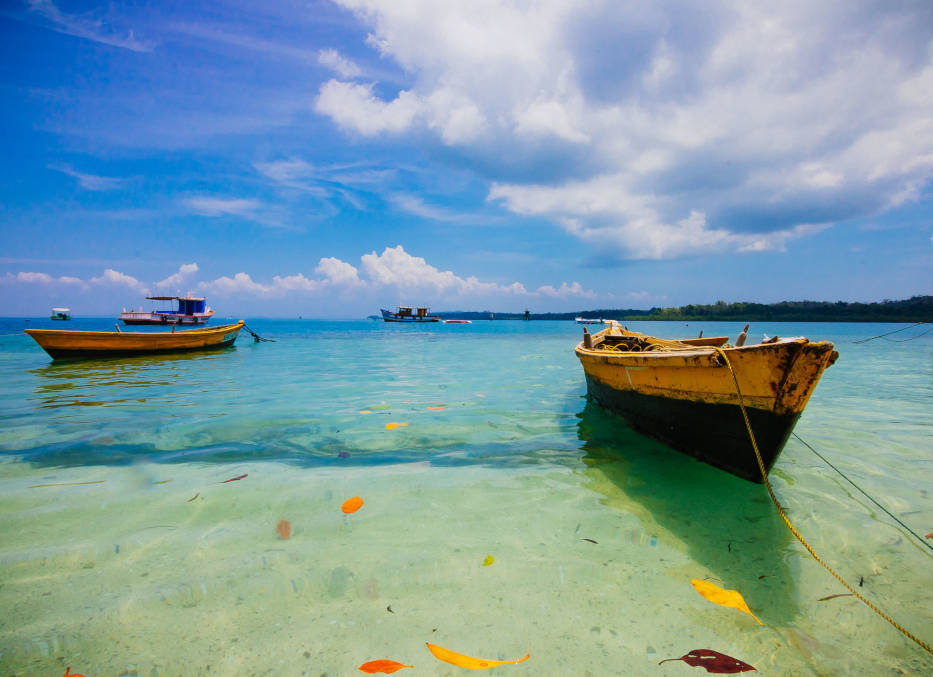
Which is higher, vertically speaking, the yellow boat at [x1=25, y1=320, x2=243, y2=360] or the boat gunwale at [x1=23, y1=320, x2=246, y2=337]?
the boat gunwale at [x1=23, y1=320, x2=246, y2=337]

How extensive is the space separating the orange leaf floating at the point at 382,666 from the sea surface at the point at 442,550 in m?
0.05

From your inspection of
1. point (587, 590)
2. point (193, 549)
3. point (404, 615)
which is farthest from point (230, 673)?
point (587, 590)

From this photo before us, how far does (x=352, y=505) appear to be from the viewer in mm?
3863

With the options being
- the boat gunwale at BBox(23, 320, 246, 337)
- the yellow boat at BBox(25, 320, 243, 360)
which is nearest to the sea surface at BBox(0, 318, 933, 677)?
the boat gunwale at BBox(23, 320, 246, 337)

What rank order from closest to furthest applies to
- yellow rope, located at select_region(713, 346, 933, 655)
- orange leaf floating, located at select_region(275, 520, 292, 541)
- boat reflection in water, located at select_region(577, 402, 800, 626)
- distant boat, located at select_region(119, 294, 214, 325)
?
yellow rope, located at select_region(713, 346, 933, 655) → boat reflection in water, located at select_region(577, 402, 800, 626) → orange leaf floating, located at select_region(275, 520, 292, 541) → distant boat, located at select_region(119, 294, 214, 325)

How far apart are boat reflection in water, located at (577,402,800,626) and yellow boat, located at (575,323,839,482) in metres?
0.22

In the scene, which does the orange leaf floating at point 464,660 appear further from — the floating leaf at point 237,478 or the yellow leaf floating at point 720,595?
the floating leaf at point 237,478

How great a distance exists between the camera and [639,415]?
609 centimetres

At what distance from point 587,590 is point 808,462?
464 cm

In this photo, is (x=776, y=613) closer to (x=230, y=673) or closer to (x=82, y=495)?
(x=230, y=673)

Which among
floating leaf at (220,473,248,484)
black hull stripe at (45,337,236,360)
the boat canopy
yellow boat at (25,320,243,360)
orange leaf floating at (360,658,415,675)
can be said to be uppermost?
the boat canopy

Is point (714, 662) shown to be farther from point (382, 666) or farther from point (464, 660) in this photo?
point (382, 666)

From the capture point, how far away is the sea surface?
2145mm

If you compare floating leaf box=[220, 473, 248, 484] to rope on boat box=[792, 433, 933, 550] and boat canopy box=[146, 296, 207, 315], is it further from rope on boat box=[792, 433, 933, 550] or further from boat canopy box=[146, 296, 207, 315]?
boat canopy box=[146, 296, 207, 315]
